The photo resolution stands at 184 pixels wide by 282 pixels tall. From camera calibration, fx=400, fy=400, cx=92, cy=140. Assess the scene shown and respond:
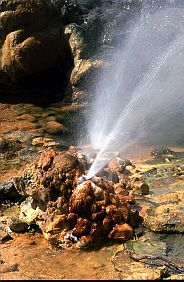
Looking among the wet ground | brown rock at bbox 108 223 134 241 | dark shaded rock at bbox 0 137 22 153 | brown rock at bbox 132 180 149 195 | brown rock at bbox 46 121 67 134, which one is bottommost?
the wet ground

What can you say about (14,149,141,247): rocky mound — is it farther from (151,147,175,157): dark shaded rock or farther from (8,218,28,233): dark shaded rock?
(151,147,175,157): dark shaded rock

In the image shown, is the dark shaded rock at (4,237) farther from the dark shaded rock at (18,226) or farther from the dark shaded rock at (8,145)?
the dark shaded rock at (8,145)

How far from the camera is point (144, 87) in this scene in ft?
52.5

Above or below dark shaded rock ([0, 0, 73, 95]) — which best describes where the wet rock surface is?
below

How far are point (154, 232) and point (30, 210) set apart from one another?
6.83ft

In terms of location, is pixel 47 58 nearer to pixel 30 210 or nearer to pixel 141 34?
pixel 141 34

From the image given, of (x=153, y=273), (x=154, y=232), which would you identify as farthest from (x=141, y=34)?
(x=153, y=273)

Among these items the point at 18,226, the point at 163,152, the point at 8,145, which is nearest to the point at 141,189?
the point at 18,226

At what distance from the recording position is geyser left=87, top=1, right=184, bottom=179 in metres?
11.4

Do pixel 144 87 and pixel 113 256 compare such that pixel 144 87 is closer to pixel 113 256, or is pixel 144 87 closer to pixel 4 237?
pixel 4 237

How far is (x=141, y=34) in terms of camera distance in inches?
642

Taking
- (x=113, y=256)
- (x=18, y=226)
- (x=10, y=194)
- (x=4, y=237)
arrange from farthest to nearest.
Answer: (x=10, y=194), (x=18, y=226), (x=4, y=237), (x=113, y=256)

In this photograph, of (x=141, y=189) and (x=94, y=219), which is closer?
(x=94, y=219)

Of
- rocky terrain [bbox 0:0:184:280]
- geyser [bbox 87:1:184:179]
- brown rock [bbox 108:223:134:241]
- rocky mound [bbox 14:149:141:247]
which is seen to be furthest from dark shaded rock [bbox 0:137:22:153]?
brown rock [bbox 108:223:134:241]
